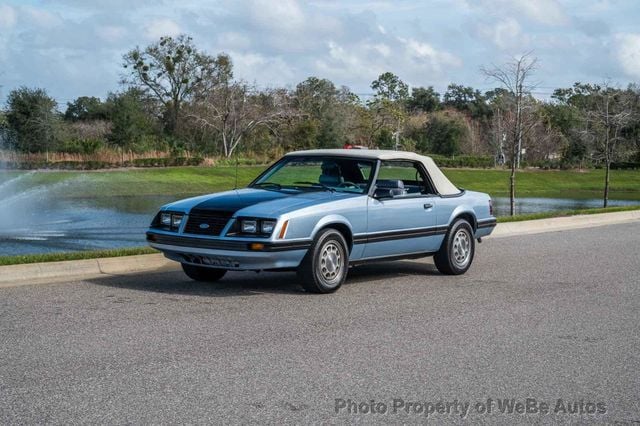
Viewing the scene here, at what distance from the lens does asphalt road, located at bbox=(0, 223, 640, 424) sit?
5.55m

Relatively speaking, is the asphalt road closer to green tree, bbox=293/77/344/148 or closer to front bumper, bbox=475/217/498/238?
front bumper, bbox=475/217/498/238

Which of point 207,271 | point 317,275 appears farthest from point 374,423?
point 207,271

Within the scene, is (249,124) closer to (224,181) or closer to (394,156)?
(224,181)

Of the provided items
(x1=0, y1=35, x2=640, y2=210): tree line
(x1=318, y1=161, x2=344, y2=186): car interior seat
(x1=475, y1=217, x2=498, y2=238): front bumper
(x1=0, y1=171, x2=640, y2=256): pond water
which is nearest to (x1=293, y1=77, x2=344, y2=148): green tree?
(x1=0, y1=35, x2=640, y2=210): tree line

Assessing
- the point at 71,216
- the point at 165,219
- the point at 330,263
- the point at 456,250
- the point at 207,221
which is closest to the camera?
the point at 207,221

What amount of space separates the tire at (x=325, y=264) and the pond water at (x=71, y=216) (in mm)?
7841

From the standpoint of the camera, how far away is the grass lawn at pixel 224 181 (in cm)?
3712

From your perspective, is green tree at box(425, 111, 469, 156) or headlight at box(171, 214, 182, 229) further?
green tree at box(425, 111, 469, 156)

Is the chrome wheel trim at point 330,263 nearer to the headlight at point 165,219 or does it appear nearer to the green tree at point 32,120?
the headlight at point 165,219

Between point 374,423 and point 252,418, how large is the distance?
0.74m

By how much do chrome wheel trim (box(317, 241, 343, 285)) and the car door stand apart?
0.58 metres

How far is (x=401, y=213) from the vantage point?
10.8 meters

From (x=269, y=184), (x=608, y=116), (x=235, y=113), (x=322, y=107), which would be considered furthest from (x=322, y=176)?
(x=322, y=107)

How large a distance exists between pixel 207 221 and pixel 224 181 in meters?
32.8
